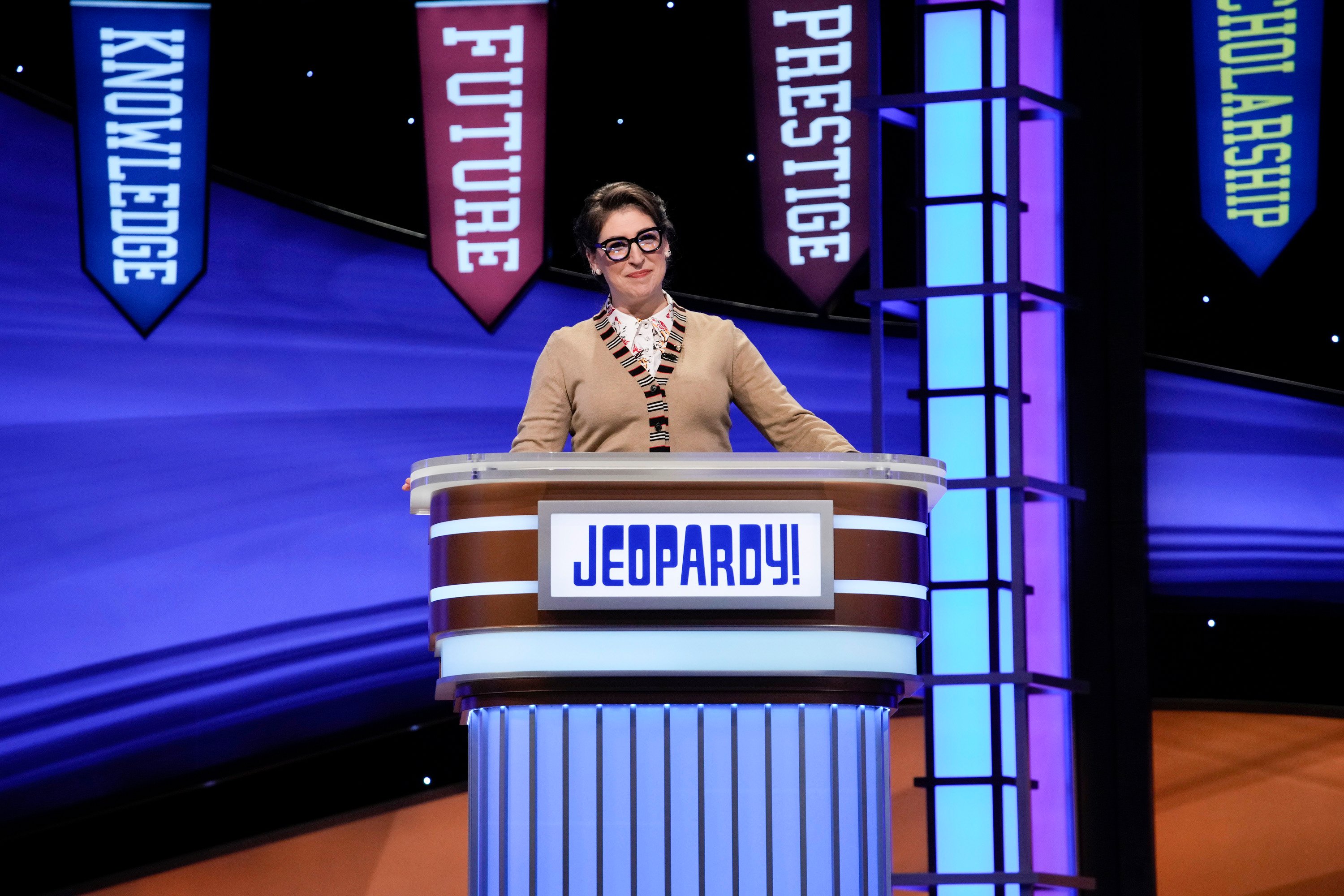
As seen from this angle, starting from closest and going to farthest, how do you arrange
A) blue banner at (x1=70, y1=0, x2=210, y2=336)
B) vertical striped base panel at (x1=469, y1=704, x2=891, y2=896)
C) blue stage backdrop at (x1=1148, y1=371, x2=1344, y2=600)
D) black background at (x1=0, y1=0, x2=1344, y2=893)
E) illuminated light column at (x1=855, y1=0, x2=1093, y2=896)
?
vertical striped base panel at (x1=469, y1=704, x2=891, y2=896)
illuminated light column at (x1=855, y1=0, x2=1093, y2=896)
black background at (x1=0, y1=0, x2=1344, y2=893)
blue stage backdrop at (x1=1148, y1=371, x2=1344, y2=600)
blue banner at (x1=70, y1=0, x2=210, y2=336)

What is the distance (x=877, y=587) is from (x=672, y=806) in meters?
0.37

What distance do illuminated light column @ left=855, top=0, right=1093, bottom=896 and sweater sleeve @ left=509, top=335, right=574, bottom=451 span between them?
5.91 feet

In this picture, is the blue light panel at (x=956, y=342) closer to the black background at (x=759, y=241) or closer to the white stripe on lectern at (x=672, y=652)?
the black background at (x=759, y=241)

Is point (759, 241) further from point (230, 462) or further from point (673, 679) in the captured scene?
point (673, 679)

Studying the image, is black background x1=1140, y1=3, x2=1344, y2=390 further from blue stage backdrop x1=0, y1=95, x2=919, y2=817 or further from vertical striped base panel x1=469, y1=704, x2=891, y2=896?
vertical striped base panel x1=469, y1=704, x2=891, y2=896

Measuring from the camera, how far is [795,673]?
210 cm

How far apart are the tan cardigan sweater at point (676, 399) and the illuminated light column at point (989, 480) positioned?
1.67 m

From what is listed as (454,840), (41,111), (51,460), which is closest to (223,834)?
(454,840)

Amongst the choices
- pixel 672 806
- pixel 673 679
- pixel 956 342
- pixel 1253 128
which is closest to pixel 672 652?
pixel 673 679

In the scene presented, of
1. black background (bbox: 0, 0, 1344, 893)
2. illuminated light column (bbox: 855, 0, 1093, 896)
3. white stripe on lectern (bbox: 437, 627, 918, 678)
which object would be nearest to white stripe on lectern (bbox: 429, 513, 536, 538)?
white stripe on lectern (bbox: 437, 627, 918, 678)

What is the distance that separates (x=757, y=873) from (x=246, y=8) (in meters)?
3.87

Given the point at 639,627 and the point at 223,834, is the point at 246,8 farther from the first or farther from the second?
the point at 639,627

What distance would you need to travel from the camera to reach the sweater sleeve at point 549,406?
2.46 meters

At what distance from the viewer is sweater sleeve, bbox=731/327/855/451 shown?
8.09 ft
